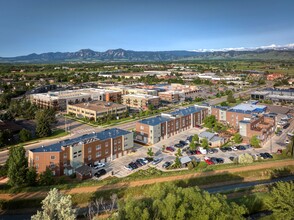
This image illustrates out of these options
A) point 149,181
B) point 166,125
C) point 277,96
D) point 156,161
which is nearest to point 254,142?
point 166,125

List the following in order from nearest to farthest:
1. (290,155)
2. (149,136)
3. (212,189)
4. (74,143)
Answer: (212,189) < (74,143) < (290,155) < (149,136)

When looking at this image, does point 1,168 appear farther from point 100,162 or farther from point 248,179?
point 248,179

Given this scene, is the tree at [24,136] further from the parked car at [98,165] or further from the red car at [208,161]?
the red car at [208,161]

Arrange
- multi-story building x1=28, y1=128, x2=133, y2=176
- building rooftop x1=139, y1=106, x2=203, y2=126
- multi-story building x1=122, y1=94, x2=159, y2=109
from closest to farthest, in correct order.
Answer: multi-story building x1=28, y1=128, x2=133, y2=176 → building rooftop x1=139, y1=106, x2=203, y2=126 → multi-story building x1=122, y1=94, x2=159, y2=109

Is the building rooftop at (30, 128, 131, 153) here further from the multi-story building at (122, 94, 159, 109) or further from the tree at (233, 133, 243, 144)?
the multi-story building at (122, 94, 159, 109)

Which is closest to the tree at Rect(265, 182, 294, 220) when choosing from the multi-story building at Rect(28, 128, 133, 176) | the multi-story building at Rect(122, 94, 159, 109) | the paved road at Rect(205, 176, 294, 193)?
the paved road at Rect(205, 176, 294, 193)

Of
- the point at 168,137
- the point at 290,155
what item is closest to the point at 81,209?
the point at 168,137

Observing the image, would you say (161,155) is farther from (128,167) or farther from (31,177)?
(31,177)
